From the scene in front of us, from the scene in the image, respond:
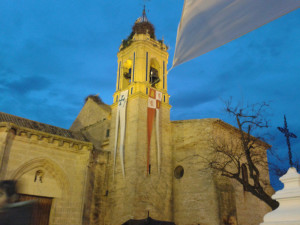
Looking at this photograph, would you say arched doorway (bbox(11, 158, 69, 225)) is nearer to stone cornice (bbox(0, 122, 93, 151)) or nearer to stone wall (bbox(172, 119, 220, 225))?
stone cornice (bbox(0, 122, 93, 151))

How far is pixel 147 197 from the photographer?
57.7 ft

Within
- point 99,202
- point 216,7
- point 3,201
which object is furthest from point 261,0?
point 99,202

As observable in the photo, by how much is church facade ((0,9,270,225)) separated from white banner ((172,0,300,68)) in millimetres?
13589

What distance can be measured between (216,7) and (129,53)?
20.9 meters

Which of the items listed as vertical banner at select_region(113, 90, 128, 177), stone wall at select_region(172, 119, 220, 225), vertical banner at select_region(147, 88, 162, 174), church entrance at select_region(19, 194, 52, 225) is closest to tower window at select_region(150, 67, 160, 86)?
vertical banner at select_region(147, 88, 162, 174)

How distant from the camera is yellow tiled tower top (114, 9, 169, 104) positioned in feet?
68.9

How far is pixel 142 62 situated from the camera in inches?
844

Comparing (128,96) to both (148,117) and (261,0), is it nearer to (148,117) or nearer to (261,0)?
(148,117)

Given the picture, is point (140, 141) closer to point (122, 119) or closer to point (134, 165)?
point (134, 165)

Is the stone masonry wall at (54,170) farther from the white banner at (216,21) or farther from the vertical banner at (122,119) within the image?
the white banner at (216,21)

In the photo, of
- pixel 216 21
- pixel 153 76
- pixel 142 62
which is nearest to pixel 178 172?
pixel 153 76

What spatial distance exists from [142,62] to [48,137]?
28.9 feet

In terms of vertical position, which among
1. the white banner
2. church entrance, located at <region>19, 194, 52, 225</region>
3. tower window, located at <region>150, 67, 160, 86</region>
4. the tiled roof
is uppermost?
tower window, located at <region>150, 67, 160, 86</region>

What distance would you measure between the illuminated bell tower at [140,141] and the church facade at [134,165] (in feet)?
0.21
